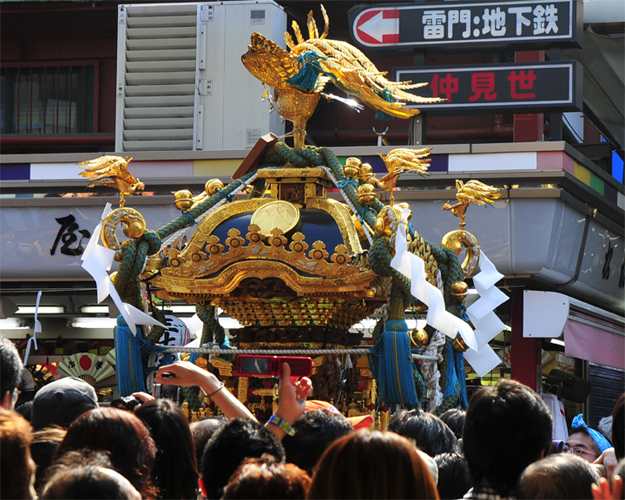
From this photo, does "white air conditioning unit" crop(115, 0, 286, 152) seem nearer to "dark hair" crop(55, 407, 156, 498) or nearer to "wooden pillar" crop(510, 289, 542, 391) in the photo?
"wooden pillar" crop(510, 289, 542, 391)

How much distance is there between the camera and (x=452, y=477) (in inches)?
142

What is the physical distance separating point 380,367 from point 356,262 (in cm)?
71

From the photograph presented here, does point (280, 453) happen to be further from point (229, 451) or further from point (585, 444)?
point (585, 444)

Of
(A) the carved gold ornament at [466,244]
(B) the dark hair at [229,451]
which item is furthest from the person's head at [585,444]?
(B) the dark hair at [229,451]

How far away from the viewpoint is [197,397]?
22.1ft

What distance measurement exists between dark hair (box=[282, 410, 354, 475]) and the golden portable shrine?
7.59 feet

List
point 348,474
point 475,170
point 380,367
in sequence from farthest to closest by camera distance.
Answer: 1. point 475,170
2. point 380,367
3. point 348,474

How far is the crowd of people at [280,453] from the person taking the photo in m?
2.12

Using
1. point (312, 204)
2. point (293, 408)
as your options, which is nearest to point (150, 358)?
point (312, 204)

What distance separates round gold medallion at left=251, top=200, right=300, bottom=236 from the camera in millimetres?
6129

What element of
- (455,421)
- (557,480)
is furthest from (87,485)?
(455,421)

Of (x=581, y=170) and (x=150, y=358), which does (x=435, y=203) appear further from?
(x=150, y=358)

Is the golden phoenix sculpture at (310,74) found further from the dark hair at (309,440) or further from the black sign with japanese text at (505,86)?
the dark hair at (309,440)

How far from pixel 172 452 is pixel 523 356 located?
7559 mm
